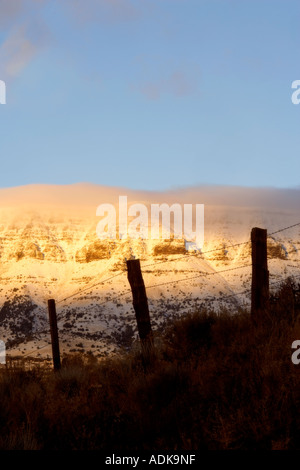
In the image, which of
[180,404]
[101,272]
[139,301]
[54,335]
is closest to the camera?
[180,404]

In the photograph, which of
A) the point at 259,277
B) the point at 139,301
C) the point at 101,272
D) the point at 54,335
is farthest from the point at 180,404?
the point at 101,272

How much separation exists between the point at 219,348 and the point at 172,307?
98.4 metres

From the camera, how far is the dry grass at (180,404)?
7207 millimetres

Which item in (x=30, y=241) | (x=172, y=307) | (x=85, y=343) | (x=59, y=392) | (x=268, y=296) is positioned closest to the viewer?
(x=59, y=392)

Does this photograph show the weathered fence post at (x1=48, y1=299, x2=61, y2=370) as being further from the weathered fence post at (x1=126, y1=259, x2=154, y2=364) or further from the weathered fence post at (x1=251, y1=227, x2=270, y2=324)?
the weathered fence post at (x1=251, y1=227, x2=270, y2=324)

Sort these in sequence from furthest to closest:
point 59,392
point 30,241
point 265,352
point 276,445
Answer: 1. point 30,241
2. point 59,392
3. point 265,352
4. point 276,445

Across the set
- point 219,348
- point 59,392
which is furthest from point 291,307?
point 59,392

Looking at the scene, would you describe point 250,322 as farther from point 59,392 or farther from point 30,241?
point 30,241

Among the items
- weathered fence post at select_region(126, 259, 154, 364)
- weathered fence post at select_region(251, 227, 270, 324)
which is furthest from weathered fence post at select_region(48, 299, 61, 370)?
weathered fence post at select_region(251, 227, 270, 324)

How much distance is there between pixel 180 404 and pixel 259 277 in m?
5.66

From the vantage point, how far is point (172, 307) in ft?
357

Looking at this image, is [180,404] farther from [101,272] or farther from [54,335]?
[101,272]

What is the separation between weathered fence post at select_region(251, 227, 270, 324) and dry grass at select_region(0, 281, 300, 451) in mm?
1330

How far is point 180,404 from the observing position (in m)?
8.46
